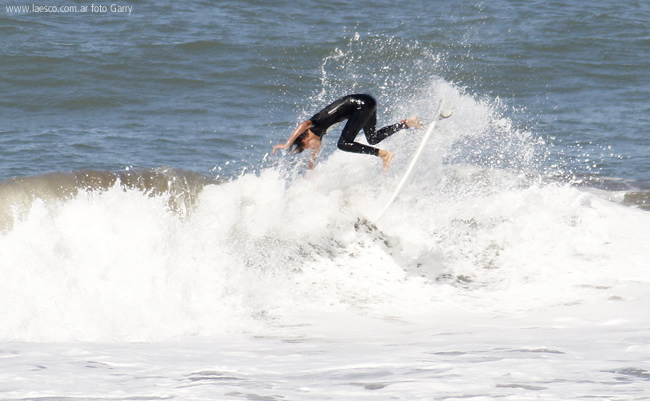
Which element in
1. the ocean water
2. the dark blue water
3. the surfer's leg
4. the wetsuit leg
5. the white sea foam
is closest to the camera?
the ocean water

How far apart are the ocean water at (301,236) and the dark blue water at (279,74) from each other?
8 centimetres

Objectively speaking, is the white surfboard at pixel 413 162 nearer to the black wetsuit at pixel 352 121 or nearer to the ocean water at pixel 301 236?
the ocean water at pixel 301 236

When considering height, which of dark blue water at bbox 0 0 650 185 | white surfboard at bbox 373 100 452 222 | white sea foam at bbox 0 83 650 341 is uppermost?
dark blue water at bbox 0 0 650 185

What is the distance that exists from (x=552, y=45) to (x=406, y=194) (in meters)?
13.5

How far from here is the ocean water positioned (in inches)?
191

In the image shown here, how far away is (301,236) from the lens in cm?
808

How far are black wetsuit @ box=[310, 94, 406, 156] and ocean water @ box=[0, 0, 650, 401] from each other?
90 cm

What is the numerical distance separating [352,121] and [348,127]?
9 centimetres

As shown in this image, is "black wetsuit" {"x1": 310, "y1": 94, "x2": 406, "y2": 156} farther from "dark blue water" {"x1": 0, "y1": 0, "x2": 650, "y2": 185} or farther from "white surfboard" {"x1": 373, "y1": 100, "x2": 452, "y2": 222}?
"dark blue water" {"x1": 0, "y1": 0, "x2": 650, "y2": 185}

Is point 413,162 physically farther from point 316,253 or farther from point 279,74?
point 279,74

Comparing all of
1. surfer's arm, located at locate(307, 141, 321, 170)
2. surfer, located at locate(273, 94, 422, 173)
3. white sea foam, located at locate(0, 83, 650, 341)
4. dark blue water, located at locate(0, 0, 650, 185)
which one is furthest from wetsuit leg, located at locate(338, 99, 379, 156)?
dark blue water, located at locate(0, 0, 650, 185)

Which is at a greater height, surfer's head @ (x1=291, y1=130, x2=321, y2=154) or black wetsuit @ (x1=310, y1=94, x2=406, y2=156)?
black wetsuit @ (x1=310, y1=94, x2=406, y2=156)

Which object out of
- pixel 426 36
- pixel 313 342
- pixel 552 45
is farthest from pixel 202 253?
pixel 552 45

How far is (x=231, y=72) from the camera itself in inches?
695
